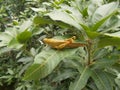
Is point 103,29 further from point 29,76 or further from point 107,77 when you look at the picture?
point 29,76

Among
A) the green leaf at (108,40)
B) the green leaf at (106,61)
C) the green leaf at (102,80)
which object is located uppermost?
the green leaf at (108,40)

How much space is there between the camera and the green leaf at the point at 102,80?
5.63ft

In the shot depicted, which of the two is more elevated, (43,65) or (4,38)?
(4,38)

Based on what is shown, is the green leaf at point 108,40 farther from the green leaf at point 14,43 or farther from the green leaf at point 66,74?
the green leaf at point 14,43

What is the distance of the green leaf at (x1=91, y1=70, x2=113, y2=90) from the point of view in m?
1.72

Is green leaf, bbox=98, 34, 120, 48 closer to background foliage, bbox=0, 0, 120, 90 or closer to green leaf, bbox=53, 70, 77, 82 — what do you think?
background foliage, bbox=0, 0, 120, 90

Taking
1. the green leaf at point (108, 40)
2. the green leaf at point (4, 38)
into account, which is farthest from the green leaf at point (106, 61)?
the green leaf at point (4, 38)

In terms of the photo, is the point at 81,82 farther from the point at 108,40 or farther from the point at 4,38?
the point at 4,38

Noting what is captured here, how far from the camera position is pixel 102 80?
174 cm

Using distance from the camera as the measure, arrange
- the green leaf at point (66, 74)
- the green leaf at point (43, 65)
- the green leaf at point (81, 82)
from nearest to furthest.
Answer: the green leaf at point (43, 65)
the green leaf at point (81, 82)
the green leaf at point (66, 74)

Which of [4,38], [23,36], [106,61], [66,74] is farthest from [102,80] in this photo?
[4,38]

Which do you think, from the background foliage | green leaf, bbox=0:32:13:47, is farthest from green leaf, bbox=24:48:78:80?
green leaf, bbox=0:32:13:47

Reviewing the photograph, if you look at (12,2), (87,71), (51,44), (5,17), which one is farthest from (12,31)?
(12,2)

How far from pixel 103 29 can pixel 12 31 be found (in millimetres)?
632
